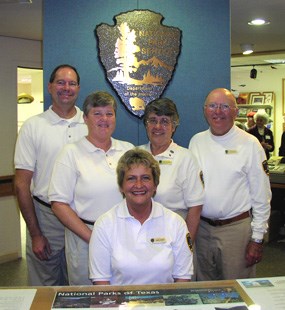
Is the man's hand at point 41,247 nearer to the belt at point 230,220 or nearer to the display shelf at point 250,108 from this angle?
the belt at point 230,220

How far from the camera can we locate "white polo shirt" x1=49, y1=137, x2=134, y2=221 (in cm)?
224

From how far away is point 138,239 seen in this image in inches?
76.5

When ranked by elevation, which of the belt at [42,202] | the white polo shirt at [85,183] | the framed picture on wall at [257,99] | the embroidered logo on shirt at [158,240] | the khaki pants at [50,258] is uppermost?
the framed picture on wall at [257,99]

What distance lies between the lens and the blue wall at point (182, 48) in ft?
9.82

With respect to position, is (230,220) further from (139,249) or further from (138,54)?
(138,54)

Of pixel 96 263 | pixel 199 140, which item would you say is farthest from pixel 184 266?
pixel 199 140

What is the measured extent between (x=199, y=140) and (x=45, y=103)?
42.7 inches

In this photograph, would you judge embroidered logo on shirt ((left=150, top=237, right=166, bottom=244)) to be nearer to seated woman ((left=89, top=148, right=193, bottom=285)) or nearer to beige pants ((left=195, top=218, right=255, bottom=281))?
seated woman ((left=89, top=148, right=193, bottom=285))

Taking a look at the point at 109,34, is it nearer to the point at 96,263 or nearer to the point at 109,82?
the point at 109,82

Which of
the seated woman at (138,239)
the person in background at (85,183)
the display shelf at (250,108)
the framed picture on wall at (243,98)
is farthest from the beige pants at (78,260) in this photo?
the framed picture on wall at (243,98)

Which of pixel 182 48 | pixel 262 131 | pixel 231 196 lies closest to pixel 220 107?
pixel 231 196

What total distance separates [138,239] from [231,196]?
83 centimetres

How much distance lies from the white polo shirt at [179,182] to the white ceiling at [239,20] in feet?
5.65

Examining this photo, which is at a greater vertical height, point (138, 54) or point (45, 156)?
point (138, 54)
